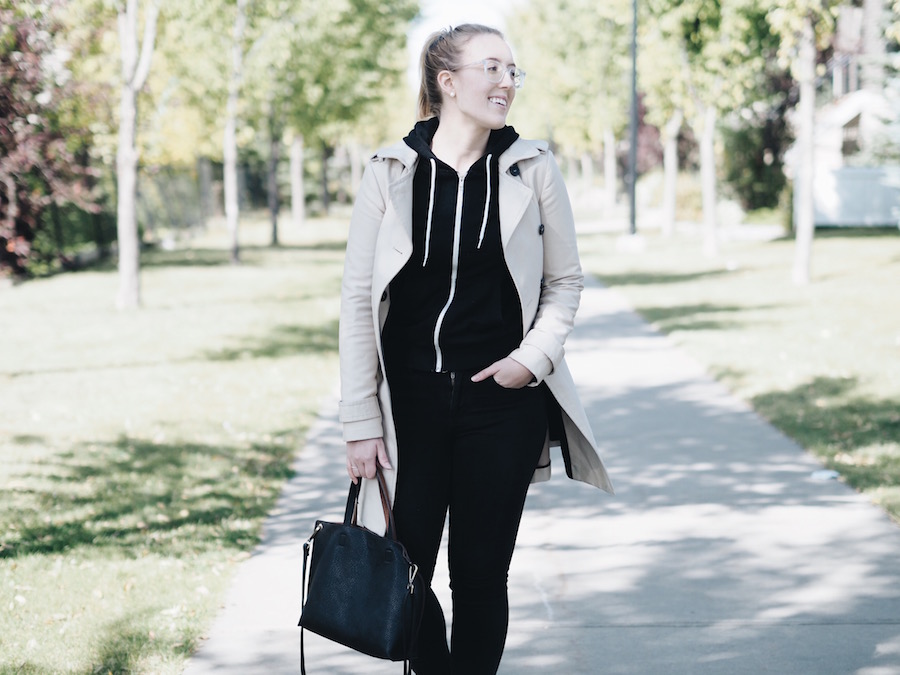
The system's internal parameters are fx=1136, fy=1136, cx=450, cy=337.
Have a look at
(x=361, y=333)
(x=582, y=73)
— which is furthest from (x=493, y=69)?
(x=582, y=73)

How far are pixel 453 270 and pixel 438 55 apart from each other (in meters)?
0.56

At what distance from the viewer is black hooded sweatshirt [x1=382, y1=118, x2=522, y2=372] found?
2.82 metres

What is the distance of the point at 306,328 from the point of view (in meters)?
13.6

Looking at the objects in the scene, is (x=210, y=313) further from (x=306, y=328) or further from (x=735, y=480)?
→ (x=735, y=480)

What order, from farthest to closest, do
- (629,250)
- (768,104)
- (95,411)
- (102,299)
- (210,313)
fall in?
(768,104)
(629,250)
(102,299)
(210,313)
(95,411)

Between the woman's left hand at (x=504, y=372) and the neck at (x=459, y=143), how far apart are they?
501 mm

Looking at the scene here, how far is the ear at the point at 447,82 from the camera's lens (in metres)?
2.88

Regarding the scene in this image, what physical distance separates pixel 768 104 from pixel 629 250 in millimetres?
14280

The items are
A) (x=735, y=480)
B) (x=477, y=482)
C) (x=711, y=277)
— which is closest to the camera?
(x=477, y=482)

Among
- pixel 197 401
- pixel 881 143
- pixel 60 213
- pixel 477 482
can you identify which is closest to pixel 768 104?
pixel 881 143

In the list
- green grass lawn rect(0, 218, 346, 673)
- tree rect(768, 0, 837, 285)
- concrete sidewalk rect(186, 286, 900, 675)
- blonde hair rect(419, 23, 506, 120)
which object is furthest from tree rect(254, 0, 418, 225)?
blonde hair rect(419, 23, 506, 120)

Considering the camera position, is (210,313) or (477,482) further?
(210,313)

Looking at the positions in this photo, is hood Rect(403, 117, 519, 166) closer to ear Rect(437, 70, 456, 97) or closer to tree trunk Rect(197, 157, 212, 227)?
ear Rect(437, 70, 456, 97)

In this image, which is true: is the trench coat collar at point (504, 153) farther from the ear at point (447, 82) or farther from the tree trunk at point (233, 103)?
the tree trunk at point (233, 103)
